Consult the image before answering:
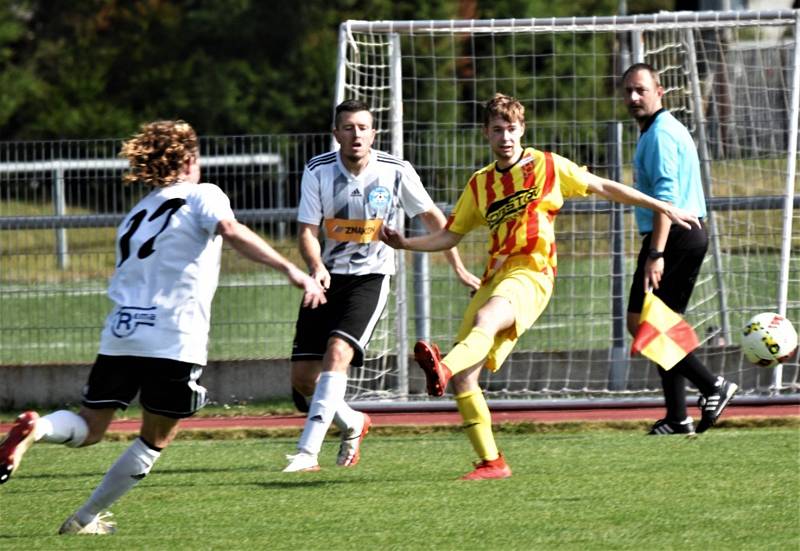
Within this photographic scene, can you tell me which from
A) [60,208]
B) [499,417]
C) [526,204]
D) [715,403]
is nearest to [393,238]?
[526,204]

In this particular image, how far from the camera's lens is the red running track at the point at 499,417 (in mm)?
10125

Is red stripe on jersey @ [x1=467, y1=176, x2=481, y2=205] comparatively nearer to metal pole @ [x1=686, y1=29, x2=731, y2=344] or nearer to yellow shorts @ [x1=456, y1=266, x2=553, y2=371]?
yellow shorts @ [x1=456, y1=266, x2=553, y2=371]

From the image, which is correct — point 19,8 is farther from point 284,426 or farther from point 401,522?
point 401,522

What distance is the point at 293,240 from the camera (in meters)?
11.8

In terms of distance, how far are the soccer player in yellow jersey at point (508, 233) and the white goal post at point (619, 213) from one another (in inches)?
106

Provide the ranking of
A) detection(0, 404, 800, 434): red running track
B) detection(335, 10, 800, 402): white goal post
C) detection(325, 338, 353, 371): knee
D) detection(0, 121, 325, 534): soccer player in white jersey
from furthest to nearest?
detection(335, 10, 800, 402): white goal post, detection(0, 404, 800, 434): red running track, detection(325, 338, 353, 371): knee, detection(0, 121, 325, 534): soccer player in white jersey

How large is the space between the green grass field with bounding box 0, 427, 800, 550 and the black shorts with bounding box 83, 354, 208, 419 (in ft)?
1.81

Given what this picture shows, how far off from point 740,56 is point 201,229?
256 inches

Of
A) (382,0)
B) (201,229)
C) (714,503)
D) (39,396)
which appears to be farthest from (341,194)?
(382,0)

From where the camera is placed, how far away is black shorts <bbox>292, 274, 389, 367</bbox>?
8.34 metres

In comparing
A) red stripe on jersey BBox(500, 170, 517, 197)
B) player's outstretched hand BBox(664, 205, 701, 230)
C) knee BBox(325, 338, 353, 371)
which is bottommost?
knee BBox(325, 338, 353, 371)

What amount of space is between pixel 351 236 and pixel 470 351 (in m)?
1.40

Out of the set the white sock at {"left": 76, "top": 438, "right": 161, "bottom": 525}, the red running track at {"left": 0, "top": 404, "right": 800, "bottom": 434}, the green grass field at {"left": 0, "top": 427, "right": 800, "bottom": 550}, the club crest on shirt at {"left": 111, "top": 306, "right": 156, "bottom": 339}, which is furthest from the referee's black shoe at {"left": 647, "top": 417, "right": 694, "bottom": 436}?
the club crest on shirt at {"left": 111, "top": 306, "right": 156, "bottom": 339}

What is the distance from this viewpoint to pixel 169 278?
254 inches
